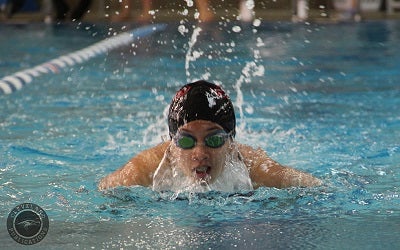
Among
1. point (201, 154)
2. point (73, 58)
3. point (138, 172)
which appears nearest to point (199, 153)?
point (201, 154)

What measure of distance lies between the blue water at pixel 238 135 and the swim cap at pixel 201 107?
0.99 feet

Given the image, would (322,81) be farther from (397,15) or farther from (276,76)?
(397,15)

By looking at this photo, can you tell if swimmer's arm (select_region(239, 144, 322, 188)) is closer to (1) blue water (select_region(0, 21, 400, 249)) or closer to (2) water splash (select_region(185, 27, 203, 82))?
(1) blue water (select_region(0, 21, 400, 249))

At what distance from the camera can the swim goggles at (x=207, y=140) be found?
3.65m

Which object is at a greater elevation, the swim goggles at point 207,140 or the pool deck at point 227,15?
the swim goggles at point 207,140

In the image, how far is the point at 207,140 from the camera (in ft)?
12.0

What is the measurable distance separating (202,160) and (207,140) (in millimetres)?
91

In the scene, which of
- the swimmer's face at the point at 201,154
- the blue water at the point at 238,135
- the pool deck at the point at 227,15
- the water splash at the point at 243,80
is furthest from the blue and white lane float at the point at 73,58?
the swimmer's face at the point at 201,154

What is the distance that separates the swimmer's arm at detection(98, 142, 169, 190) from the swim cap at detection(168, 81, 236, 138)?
185mm

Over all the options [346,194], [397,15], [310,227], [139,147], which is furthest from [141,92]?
[397,15]

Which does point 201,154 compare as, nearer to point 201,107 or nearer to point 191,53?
point 201,107

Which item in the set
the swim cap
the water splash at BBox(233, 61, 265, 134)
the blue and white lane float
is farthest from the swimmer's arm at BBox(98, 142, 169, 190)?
the blue and white lane float

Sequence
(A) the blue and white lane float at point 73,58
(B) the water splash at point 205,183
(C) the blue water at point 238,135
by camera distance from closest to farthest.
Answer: (C) the blue water at point 238,135 < (B) the water splash at point 205,183 < (A) the blue and white lane float at point 73,58

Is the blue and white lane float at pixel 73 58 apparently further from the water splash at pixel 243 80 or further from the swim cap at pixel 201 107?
the swim cap at pixel 201 107
